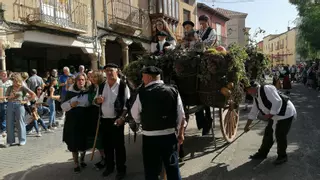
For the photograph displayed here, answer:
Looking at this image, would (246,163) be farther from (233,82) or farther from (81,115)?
(81,115)

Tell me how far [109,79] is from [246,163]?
9.02 ft

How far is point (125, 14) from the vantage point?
57.1 ft

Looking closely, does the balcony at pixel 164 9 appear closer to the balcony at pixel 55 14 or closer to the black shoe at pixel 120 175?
the balcony at pixel 55 14

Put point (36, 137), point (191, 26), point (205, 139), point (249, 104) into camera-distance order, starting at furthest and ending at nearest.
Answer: point (249, 104), point (36, 137), point (205, 139), point (191, 26)

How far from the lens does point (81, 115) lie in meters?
5.43

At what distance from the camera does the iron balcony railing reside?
16.3m

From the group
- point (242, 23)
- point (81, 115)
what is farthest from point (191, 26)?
point (242, 23)

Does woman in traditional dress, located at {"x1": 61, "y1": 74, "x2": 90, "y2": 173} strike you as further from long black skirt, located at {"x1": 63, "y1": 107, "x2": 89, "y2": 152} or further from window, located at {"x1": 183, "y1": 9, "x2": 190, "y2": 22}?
window, located at {"x1": 183, "y1": 9, "x2": 190, "y2": 22}

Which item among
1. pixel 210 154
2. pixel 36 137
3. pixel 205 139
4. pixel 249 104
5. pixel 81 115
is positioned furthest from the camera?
pixel 249 104

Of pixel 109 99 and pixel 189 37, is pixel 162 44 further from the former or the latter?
pixel 109 99

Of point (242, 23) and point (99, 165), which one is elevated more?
point (242, 23)

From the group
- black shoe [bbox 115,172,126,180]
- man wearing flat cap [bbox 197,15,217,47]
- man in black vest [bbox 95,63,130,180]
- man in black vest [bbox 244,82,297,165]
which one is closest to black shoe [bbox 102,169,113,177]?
man in black vest [bbox 95,63,130,180]

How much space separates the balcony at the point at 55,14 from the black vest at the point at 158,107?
28.8 feet

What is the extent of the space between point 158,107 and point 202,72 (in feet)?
6.04
